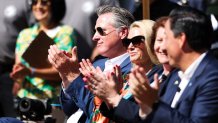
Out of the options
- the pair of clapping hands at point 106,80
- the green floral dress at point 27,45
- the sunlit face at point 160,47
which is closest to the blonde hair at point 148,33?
the sunlit face at point 160,47

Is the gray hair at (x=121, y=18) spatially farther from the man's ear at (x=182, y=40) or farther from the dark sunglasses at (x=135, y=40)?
the man's ear at (x=182, y=40)

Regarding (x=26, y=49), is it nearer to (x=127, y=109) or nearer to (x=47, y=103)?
(x=47, y=103)

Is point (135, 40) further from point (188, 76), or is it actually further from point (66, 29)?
point (66, 29)

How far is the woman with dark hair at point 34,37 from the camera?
8211 mm

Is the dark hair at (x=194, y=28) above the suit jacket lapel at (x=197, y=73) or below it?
above

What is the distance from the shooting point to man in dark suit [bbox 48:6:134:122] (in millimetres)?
6008

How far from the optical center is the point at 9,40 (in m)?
8.95

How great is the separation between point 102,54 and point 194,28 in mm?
1664

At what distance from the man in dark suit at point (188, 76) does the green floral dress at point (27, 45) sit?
11.1ft

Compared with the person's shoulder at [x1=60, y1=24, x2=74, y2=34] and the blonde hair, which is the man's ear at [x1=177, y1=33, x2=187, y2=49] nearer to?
the blonde hair

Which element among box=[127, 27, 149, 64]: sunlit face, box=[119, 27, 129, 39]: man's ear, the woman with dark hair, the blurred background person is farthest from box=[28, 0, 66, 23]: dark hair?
box=[127, 27, 149, 64]: sunlit face

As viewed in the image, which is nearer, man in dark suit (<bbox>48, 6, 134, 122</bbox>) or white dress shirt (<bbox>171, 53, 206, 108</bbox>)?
white dress shirt (<bbox>171, 53, 206, 108</bbox>)

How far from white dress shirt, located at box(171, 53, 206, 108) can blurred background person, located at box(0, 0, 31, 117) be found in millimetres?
4170

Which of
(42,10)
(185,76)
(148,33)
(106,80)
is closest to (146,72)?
(148,33)
